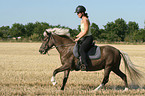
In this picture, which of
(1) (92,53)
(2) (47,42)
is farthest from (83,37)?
(2) (47,42)

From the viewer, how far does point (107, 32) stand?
10850 cm

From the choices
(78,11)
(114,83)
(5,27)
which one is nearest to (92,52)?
(78,11)

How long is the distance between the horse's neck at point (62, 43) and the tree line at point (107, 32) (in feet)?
259

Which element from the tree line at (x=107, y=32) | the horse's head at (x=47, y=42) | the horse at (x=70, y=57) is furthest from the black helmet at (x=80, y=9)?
the tree line at (x=107, y=32)

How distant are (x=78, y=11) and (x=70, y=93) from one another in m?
2.87

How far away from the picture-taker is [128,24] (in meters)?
117

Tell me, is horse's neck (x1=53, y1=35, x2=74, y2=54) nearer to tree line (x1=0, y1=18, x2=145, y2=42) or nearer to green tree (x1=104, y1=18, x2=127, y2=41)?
tree line (x1=0, y1=18, x2=145, y2=42)

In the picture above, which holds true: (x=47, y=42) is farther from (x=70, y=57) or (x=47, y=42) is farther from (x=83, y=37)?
(x=83, y=37)

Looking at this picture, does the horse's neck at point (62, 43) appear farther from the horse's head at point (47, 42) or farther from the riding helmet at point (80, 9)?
the riding helmet at point (80, 9)

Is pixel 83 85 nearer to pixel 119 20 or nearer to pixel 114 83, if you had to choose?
pixel 114 83

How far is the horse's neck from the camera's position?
7410mm

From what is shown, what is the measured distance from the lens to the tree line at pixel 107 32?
9220cm

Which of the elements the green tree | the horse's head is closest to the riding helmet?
the horse's head

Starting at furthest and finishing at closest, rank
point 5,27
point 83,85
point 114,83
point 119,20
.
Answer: point 5,27, point 119,20, point 114,83, point 83,85
